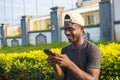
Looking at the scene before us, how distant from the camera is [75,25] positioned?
279cm

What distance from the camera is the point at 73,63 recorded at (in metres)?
2.58

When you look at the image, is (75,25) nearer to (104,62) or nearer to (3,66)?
(104,62)

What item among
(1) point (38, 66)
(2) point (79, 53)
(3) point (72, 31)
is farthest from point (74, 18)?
(1) point (38, 66)

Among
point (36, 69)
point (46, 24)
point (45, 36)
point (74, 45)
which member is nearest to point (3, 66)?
point (36, 69)

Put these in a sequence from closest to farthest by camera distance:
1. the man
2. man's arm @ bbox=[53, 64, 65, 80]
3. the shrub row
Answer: the man → man's arm @ bbox=[53, 64, 65, 80] → the shrub row

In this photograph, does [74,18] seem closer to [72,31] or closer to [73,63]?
[72,31]

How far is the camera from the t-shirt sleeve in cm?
272

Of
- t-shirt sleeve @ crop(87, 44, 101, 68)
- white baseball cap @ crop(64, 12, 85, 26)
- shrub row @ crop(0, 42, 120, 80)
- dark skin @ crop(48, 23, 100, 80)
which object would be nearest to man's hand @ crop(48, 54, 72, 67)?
dark skin @ crop(48, 23, 100, 80)

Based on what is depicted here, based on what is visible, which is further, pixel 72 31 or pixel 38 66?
pixel 38 66

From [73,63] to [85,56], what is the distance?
26cm

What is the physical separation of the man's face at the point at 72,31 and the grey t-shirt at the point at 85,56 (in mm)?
111

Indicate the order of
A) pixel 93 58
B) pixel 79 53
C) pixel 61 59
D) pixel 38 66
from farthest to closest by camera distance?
1. pixel 38 66
2. pixel 79 53
3. pixel 93 58
4. pixel 61 59

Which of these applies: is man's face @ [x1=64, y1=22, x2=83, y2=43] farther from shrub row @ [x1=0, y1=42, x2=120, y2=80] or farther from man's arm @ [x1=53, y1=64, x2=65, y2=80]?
shrub row @ [x1=0, y1=42, x2=120, y2=80]

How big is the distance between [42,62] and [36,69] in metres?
0.18
